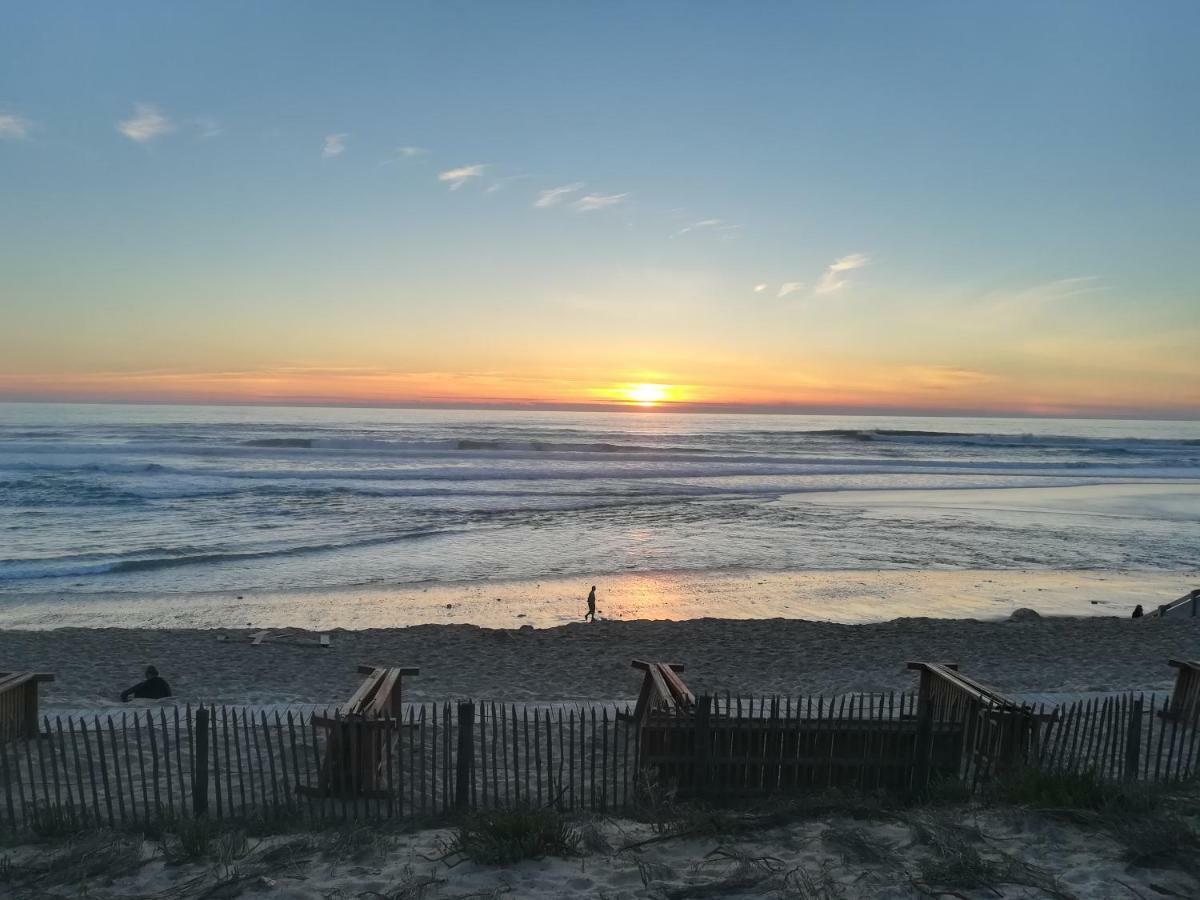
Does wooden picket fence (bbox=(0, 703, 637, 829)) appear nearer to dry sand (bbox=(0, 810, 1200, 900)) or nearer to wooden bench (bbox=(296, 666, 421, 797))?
wooden bench (bbox=(296, 666, 421, 797))

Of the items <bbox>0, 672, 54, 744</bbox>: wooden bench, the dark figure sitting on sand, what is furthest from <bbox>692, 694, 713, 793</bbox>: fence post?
the dark figure sitting on sand

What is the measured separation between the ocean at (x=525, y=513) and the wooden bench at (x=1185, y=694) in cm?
1248

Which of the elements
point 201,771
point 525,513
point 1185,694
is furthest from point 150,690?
point 525,513

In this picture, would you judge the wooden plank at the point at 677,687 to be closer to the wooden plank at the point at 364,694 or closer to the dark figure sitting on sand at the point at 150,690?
the wooden plank at the point at 364,694

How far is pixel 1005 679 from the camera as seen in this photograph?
13.0 metres

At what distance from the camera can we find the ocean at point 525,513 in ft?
75.2

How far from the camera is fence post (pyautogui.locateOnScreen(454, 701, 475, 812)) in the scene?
7.17 meters

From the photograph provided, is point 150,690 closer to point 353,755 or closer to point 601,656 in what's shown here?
point 353,755

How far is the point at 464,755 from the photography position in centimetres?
723

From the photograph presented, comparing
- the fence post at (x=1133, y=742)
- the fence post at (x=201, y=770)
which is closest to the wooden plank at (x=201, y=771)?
the fence post at (x=201, y=770)

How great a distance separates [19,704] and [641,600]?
12391mm

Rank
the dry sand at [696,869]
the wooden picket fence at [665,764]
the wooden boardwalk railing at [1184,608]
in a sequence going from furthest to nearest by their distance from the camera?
the wooden boardwalk railing at [1184,608]
the wooden picket fence at [665,764]
the dry sand at [696,869]

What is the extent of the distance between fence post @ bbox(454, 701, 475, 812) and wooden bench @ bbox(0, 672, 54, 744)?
4772 mm

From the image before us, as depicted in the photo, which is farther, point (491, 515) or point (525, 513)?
point (525, 513)
